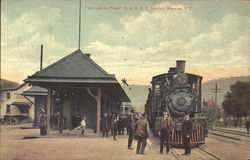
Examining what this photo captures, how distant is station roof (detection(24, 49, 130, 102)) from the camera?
11.0 m

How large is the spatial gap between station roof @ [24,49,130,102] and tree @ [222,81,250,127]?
2.68m

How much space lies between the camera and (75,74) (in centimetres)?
1149

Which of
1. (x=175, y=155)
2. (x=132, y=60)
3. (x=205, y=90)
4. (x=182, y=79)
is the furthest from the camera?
(x=182, y=79)

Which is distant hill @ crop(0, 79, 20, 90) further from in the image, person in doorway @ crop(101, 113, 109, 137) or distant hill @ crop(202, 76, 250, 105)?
distant hill @ crop(202, 76, 250, 105)

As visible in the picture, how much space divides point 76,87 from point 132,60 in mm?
2405

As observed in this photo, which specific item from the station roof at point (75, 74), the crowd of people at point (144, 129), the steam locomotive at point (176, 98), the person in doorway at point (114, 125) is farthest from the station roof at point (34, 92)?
the steam locomotive at point (176, 98)

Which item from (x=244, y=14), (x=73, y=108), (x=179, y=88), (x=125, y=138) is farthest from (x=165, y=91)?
(x=244, y=14)

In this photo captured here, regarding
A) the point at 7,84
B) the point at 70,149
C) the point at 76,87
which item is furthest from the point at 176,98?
the point at 7,84

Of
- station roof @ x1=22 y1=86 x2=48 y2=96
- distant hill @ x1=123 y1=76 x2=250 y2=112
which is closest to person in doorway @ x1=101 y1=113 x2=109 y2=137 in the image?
distant hill @ x1=123 y1=76 x2=250 y2=112

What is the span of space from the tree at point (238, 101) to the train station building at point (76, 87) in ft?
8.84

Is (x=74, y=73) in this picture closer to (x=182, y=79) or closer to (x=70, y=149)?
(x=70, y=149)

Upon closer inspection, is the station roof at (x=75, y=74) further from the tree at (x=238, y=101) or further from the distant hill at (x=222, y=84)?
the tree at (x=238, y=101)

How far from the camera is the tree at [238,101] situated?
32.8ft

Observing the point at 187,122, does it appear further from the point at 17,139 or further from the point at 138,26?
the point at 17,139
